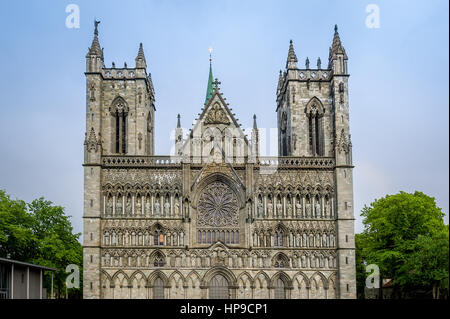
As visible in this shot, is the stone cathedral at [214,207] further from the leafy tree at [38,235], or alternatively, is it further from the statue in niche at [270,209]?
the leafy tree at [38,235]

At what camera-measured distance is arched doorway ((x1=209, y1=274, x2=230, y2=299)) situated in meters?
50.0

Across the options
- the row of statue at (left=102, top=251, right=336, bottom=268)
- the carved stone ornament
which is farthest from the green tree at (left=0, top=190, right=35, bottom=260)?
the carved stone ornament

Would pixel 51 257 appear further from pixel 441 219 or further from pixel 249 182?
pixel 441 219

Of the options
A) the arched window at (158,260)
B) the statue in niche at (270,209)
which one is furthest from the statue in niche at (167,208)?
the statue in niche at (270,209)

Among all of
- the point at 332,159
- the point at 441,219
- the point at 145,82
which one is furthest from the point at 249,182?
the point at 441,219

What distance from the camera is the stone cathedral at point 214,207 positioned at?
49875 millimetres

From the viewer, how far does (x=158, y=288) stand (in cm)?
4978

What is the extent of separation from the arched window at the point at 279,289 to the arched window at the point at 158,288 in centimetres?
924

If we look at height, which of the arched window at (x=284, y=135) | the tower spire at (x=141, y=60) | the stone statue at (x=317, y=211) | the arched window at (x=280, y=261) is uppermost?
the tower spire at (x=141, y=60)

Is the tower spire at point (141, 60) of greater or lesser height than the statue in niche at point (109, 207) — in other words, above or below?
above

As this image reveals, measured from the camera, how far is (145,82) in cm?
5578

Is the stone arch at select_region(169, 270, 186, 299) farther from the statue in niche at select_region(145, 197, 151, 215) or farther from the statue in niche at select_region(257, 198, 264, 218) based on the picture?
the statue in niche at select_region(257, 198, 264, 218)

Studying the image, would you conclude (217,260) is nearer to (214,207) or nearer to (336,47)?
(214,207)

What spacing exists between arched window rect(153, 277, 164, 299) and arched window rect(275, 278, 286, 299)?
924 cm
